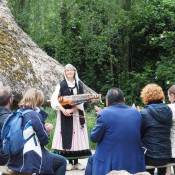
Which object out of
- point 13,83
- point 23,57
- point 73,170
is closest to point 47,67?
point 23,57

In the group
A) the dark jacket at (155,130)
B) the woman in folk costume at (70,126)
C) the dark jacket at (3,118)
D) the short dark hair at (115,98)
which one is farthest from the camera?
the woman in folk costume at (70,126)

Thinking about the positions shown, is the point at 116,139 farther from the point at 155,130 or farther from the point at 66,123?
the point at 66,123

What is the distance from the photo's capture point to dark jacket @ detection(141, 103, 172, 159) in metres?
5.50

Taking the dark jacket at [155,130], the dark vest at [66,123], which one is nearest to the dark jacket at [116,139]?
the dark jacket at [155,130]

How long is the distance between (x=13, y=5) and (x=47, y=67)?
21.5 ft

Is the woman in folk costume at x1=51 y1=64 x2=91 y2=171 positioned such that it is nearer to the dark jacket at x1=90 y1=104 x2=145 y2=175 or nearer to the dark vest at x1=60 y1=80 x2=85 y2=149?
the dark vest at x1=60 y1=80 x2=85 y2=149

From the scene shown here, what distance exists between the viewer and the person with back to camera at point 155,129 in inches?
217

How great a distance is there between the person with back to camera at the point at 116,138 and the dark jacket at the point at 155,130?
33 cm

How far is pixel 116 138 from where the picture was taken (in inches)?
199

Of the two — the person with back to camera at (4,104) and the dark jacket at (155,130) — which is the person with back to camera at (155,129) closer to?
the dark jacket at (155,130)

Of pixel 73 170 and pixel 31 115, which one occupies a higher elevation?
pixel 31 115

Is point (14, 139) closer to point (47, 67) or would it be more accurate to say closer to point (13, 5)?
point (47, 67)

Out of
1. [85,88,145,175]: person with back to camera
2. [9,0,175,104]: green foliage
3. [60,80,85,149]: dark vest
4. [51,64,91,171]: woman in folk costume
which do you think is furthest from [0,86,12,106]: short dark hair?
[9,0,175,104]: green foliage

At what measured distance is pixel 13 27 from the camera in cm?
1189
